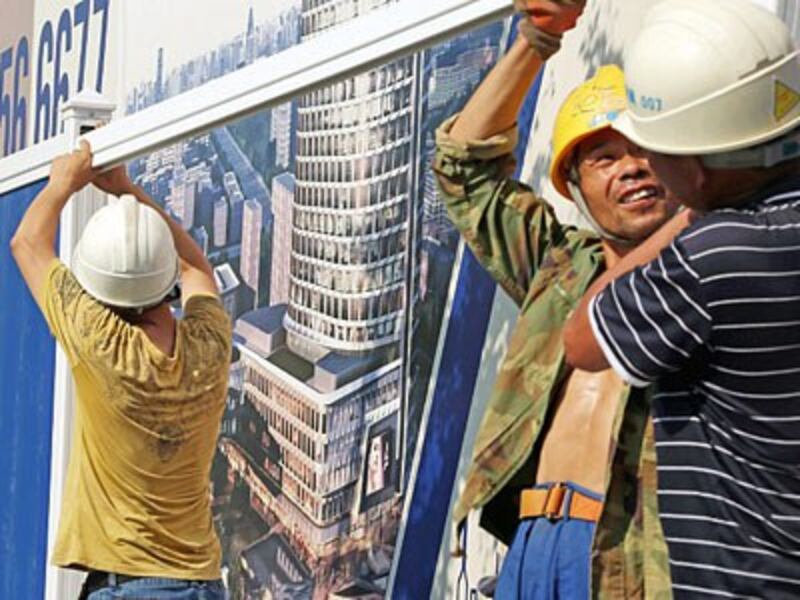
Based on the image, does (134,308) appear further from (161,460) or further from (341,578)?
(341,578)

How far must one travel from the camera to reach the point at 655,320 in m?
2.74

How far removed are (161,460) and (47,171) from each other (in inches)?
48.3

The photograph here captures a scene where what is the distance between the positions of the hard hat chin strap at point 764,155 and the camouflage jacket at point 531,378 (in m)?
0.59

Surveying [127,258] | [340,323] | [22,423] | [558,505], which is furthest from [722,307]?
[22,423]

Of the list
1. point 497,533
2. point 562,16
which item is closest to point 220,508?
point 497,533

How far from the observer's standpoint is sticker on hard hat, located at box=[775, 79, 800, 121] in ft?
9.12

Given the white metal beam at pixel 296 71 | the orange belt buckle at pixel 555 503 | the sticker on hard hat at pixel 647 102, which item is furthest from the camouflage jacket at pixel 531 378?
the sticker on hard hat at pixel 647 102

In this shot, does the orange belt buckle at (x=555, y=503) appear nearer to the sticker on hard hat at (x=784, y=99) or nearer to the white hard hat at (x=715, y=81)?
the white hard hat at (x=715, y=81)

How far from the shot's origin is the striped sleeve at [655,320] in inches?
107

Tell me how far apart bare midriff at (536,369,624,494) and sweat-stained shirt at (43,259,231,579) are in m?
1.41

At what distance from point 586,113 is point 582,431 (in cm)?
53

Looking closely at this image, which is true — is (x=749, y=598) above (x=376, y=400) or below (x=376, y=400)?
below

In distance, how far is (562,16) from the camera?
3434 mm

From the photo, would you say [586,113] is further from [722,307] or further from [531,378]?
[722,307]
